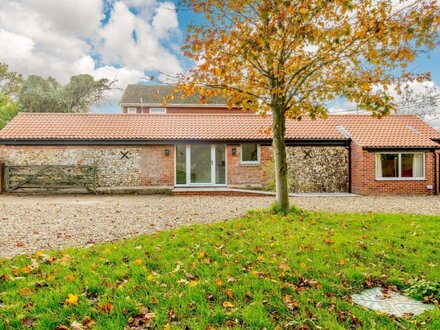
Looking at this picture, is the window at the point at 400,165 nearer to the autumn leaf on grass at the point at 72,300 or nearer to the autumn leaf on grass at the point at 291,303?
the autumn leaf on grass at the point at 291,303

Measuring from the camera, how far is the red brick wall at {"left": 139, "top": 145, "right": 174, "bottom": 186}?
15695 mm

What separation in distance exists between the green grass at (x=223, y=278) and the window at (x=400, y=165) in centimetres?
1009

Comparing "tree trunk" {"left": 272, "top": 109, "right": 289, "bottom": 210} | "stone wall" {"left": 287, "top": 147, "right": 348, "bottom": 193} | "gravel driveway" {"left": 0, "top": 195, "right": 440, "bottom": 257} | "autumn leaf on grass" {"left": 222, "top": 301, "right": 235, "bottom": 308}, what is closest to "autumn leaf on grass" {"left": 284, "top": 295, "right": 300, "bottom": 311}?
"autumn leaf on grass" {"left": 222, "top": 301, "right": 235, "bottom": 308}

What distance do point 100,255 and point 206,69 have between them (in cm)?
423

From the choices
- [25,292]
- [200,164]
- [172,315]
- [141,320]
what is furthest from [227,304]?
[200,164]

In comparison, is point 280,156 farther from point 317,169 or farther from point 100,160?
point 100,160

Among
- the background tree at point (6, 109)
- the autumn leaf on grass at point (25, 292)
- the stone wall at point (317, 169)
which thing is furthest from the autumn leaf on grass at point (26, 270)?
the background tree at point (6, 109)

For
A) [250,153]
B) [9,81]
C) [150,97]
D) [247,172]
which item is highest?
[9,81]

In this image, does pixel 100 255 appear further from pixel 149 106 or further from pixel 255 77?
pixel 149 106

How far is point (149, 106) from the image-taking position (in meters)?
31.8

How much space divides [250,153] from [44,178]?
407 inches

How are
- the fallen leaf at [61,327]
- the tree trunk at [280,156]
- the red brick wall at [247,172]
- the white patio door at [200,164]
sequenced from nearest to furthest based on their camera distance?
1. the fallen leaf at [61,327]
2. the tree trunk at [280,156]
3. the red brick wall at [247,172]
4. the white patio door at [200,164]

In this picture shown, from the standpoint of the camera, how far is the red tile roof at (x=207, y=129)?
15.4 meters

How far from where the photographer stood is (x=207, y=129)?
16.6 meters
